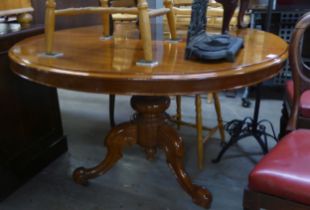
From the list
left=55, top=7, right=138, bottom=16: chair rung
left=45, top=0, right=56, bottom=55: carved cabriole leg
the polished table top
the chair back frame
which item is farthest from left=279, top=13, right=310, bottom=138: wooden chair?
left=45, top=0, right=56, bottom=55: carved cabriole leg

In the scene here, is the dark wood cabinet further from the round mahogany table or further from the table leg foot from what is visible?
the table leg foot

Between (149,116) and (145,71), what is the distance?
59 centimetres

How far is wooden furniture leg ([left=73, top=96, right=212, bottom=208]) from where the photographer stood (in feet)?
4.61

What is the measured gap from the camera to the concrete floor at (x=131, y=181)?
1602mm

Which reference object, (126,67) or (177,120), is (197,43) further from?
(177,120)

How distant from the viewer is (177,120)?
226 centimetres

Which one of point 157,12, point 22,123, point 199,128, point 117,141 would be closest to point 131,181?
point 117,141

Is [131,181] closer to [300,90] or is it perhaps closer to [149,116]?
[149,116]

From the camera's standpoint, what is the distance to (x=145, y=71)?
0.87 m

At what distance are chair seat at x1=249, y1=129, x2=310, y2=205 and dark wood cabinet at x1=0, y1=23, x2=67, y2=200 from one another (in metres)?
1.25

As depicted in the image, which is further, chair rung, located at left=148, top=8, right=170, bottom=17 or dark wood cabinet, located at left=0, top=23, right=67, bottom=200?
dark wood cabinet, located at left=0, top=23, right=67, bottom=200

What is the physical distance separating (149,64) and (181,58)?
0.46ft

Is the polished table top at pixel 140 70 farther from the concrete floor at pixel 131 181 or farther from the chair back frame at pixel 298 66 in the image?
the concrete floor at pixel 131 181

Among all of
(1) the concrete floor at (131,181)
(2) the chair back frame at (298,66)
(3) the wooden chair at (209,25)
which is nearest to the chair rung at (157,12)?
(3) the wooden chair at (209,25)
